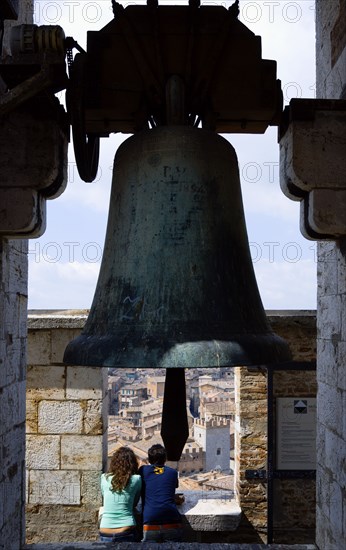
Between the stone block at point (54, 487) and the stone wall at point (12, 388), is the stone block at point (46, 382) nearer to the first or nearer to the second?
the stone block at point (54, 487)

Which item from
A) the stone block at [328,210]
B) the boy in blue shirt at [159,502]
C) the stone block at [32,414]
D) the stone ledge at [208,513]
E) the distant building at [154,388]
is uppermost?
the stone block at [328,210]

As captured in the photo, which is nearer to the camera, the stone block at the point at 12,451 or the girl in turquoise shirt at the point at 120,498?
the stone block at the point at 12,451

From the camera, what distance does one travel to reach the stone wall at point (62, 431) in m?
5.35

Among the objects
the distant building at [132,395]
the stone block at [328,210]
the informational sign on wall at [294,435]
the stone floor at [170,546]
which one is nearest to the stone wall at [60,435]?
the informational sign on wall at [294,435]

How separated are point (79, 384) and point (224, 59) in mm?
3736

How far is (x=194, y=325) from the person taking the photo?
182 centimetres

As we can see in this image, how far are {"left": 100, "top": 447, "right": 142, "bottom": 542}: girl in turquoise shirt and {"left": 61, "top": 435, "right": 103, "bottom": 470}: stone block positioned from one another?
923 mm

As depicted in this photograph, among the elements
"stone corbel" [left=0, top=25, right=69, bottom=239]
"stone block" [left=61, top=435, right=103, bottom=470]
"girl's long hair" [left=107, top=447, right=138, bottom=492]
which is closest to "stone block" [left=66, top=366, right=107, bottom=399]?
"stone block" [left=61, top=435, right=103, bottom=470]

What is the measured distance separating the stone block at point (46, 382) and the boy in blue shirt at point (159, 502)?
124 cm

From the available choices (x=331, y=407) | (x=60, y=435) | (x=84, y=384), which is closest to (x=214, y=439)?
(x=60, y=435)

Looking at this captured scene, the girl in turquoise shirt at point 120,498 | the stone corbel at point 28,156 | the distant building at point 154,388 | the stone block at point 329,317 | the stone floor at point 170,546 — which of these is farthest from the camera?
Result: the distant building at point 154,388

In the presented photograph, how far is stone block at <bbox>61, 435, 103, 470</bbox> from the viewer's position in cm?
535

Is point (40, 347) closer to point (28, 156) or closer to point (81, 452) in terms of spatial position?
point (81, 452)

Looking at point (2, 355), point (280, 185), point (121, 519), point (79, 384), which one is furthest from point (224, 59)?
point (79, 384)
